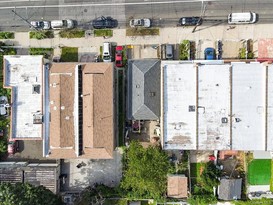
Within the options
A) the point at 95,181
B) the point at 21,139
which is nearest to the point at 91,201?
the point at 95,181

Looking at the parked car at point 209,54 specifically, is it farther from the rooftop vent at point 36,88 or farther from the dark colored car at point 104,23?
the rooftop vent at point 36,88

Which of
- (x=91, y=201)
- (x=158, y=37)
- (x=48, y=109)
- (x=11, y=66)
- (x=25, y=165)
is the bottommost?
(x=91, y=201)

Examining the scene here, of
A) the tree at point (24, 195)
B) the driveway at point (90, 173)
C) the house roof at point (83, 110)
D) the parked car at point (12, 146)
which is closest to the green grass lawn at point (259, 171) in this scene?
the driveway at point (90, 173)

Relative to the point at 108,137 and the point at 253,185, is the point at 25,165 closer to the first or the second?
the point at 108,137

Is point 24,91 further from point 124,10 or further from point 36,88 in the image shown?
point 124,10

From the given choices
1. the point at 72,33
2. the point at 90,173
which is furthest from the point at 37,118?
the point at 72,33
